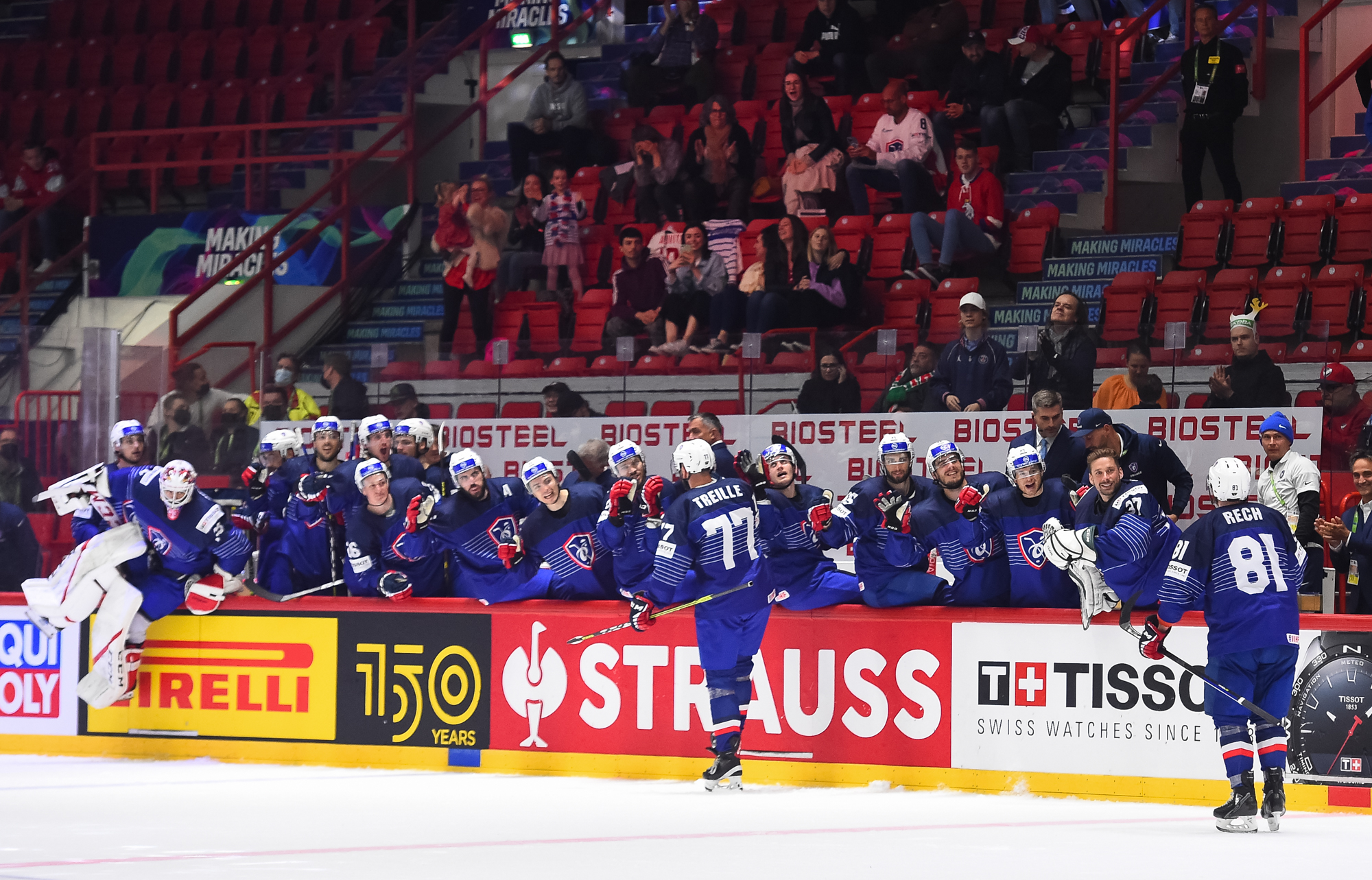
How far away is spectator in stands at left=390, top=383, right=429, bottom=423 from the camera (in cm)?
1255

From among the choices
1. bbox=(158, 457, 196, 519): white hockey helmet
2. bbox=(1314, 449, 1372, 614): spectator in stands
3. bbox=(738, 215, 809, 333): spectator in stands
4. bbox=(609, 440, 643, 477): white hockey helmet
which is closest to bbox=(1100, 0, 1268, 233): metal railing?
bbox=(738, 215, 809, 333): spectator in stands

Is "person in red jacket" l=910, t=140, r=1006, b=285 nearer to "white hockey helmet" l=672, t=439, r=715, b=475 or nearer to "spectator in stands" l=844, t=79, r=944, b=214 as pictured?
"spectator in stands" l=844, t=79, r=944, b=214

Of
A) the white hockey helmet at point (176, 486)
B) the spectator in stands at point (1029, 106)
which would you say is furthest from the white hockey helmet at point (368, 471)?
the spectator in stands at point (1029, 106)

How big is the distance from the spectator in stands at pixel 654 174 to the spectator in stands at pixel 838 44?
139 cm

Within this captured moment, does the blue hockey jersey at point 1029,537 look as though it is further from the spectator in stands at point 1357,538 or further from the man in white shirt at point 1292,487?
the spectator in stands at point 1357,538

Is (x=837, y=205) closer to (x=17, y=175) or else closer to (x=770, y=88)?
(x=770, y=88)

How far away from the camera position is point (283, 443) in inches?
475

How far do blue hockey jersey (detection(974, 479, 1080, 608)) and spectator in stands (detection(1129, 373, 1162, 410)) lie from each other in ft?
4.02

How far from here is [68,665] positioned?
11352 mm

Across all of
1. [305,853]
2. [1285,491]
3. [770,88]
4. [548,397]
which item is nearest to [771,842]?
[305,853]

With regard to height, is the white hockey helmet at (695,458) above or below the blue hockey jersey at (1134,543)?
above

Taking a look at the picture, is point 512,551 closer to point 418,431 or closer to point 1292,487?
point 418,431

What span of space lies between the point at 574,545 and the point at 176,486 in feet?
8.23

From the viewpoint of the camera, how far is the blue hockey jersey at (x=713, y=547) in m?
9.49
